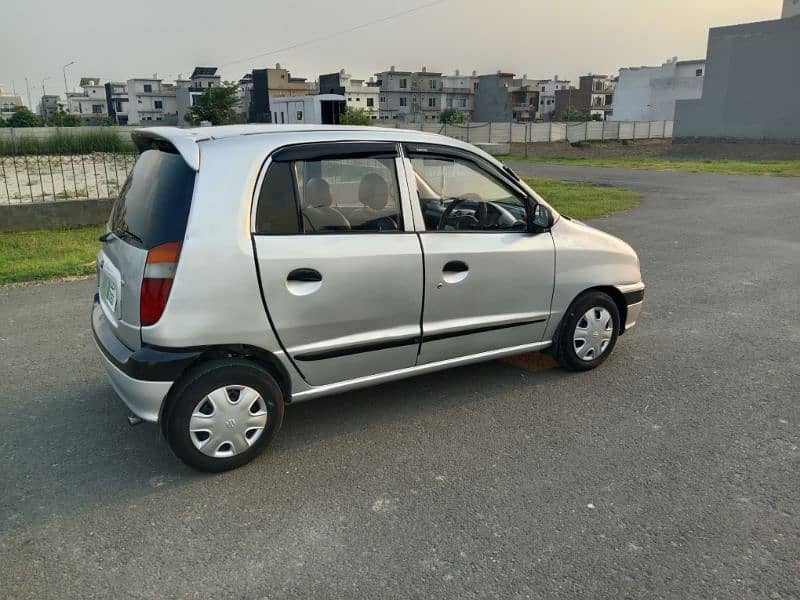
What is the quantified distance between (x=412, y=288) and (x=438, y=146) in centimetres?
97

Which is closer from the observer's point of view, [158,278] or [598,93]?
[158,278]

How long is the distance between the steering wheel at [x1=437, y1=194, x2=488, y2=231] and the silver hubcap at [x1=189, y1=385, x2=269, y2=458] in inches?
62.1

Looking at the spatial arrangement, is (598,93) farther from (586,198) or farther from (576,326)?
(576,326)

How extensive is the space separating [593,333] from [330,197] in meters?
2.29

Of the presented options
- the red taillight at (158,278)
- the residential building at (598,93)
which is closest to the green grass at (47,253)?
the red taillight at (158,278)

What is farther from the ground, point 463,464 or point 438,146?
point 438,146

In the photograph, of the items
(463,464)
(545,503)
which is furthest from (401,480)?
(545,503)

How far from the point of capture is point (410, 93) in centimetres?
10175

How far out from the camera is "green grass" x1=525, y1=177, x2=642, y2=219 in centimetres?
1344

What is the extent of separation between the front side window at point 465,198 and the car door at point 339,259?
0.94 ft

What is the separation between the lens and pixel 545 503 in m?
3.21

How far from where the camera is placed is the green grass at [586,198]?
529 inches

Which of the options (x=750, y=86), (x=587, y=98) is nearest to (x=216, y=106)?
(x=750, y=86)

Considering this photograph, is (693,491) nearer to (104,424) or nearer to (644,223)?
(104,424)
